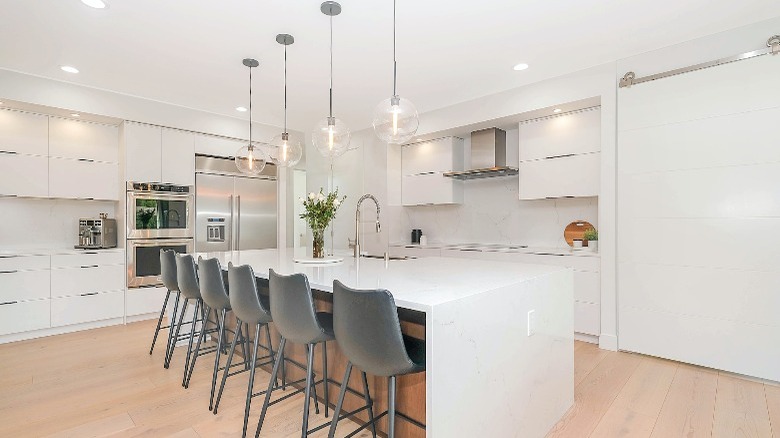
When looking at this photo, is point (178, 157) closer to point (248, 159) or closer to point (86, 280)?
point (86, 280)

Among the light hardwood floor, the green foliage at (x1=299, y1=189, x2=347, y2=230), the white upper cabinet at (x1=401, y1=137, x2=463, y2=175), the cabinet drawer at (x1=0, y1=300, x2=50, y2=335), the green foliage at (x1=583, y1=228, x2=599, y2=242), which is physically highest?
the white upper cabinet at (x1=401, y1=137, x2=463, y2=175)

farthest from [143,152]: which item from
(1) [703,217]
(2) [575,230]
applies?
(1) [703,217]

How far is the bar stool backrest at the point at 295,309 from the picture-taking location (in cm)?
184

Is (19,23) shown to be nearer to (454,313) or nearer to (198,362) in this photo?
(198,362)

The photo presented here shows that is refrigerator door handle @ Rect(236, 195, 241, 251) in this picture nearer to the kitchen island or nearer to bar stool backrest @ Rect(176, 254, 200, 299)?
bar stool backrest @ Rect(176, 254, 200, 299)

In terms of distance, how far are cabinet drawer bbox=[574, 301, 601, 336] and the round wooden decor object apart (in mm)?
Result: 748

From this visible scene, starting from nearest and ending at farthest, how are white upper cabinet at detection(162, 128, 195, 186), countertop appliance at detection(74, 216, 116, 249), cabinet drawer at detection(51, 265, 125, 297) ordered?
cabinet drawer at detection(51, 265, 125, 297) < countertop appliance at detection(74, 216, 116, 249) < white upper cabinet at detection(162, 128, 195, 186)

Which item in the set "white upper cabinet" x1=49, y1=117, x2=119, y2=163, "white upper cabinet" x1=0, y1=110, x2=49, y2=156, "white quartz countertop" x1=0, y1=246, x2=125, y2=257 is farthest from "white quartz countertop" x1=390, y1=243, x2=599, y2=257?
"white upper cabinet" x1=0, y1=110, x2=49, y2=156

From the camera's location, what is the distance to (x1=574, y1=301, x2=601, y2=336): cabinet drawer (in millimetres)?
3668

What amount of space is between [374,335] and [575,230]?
136 inches

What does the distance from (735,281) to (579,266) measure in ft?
3.72

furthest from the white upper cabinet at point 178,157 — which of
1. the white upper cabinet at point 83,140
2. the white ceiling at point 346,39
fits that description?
the white ceiling at point 346,39

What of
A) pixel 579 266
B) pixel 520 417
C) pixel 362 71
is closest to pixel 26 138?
pixel 362 71

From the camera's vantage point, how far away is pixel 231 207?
5344 mm
